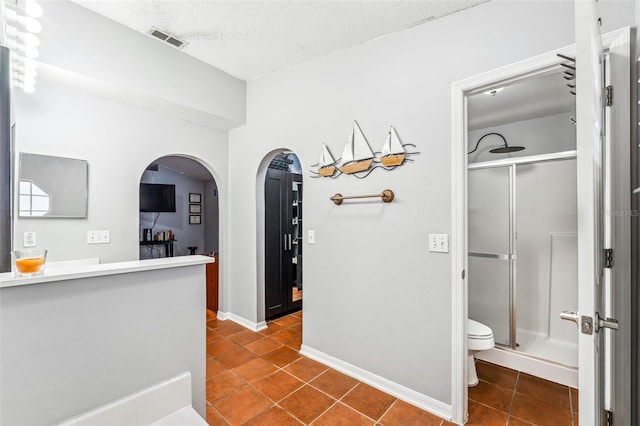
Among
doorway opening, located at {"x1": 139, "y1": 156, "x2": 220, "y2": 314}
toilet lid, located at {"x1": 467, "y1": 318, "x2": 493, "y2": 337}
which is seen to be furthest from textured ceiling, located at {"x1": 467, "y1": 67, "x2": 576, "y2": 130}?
doorway opening, located at {"x1": 139, "y1": 156, "x2": 220, "y2": 314}

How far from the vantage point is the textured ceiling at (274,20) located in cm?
192

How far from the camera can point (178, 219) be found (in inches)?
243

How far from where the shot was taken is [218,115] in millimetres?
2994

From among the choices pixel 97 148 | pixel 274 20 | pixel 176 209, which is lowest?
pixel 176 209

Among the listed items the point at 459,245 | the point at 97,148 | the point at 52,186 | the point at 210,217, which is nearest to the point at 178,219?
the point at 210,217

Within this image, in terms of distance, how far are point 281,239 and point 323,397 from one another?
1.84m

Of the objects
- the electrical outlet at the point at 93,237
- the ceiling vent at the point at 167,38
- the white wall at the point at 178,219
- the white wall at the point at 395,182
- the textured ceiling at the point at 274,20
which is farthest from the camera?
the white wall at the point at 178,219

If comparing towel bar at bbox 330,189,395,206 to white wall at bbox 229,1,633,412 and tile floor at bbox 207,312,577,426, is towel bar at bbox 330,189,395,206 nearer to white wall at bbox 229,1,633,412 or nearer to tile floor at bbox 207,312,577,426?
white wall at bbox 229,1,633,412

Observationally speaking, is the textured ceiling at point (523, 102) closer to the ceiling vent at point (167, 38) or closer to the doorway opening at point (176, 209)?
the ceiling vent at point (167, 38)

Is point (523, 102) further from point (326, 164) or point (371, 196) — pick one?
point (326, 164)

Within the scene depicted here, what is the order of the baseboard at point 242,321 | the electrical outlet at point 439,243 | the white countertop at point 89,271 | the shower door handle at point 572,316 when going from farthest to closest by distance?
the baseboard at point 242,321 → the electrical outlet at point 439,243 → the white countertop at point 89,271 → the shower door handle at point 572,316

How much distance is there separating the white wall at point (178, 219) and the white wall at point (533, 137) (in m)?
5.69

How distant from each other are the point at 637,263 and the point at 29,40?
3366 millimetres

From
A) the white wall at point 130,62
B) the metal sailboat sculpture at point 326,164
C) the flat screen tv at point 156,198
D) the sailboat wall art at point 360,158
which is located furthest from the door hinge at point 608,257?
the flat screen tv at point 156,198
